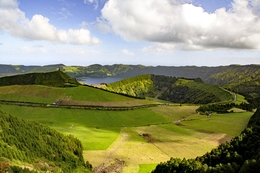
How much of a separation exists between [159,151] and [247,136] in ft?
95.9

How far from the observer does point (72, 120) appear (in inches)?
5128

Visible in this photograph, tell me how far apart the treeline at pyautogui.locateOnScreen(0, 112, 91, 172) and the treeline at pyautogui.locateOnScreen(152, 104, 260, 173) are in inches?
967

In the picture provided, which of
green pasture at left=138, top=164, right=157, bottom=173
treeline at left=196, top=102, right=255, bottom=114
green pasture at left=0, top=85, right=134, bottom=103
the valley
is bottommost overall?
green pasture at left=138, top=164, right=157, bottom=173

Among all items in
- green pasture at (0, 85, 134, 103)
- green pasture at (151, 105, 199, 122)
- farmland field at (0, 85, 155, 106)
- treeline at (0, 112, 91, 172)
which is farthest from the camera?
green pasture at (0, 85, 134, 103)

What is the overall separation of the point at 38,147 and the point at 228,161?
155 ft

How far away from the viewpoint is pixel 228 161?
52875mm

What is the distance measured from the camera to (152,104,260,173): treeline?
4259 cm

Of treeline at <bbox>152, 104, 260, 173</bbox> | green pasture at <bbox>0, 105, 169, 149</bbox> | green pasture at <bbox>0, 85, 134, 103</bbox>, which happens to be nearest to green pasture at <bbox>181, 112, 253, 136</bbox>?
green pasture at <bbox>0, 105, 169, 149</bbox>

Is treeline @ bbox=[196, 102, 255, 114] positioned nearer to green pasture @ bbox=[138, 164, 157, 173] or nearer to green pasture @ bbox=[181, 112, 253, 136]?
green pasture @ bbox=[181, 112, 253, 136]

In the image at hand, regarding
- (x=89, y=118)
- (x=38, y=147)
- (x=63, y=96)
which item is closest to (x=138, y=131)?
(x=89, y=118)

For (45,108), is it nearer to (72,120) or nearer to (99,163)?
(72,120)

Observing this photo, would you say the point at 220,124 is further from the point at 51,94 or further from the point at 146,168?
the point at 51,94

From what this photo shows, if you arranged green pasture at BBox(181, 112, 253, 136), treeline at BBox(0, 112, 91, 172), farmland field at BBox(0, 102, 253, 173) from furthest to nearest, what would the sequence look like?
green pasture at BBox(181, 112, 253, 136) < farmland field at BBox(0, 102, 253, 173) < treeline at BBox(0, 112, 91, 172)

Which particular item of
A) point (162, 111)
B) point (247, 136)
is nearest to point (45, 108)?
point (162, 111)
